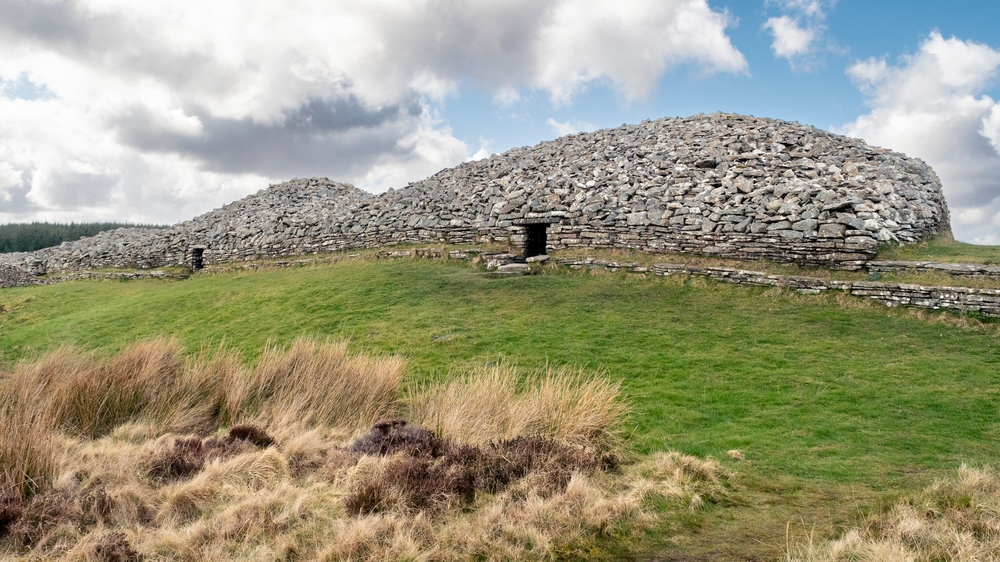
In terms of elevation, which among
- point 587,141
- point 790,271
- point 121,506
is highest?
point 587,141

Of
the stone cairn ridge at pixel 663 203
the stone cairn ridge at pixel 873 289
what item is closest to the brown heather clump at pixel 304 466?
the stone cairn ridge at pixel 873 289

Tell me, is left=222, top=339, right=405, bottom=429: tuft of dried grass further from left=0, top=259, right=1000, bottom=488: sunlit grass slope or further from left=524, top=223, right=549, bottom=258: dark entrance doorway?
left=524, top=223, right=549, bottom=258: dark entrance doorway

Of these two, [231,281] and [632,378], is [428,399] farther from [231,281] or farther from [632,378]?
[231,281]

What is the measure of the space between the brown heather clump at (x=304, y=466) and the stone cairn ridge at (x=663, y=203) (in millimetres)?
11366

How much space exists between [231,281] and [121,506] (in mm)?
19553

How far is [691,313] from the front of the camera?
46.8 ft

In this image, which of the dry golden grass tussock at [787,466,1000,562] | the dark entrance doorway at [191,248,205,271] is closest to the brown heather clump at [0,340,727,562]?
the dry golden grass tussock at [787,466,1000,562]

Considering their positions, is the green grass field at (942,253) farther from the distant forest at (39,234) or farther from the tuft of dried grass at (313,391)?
the distant forest at (39,234)

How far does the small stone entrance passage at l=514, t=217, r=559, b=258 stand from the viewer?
70.3 ft

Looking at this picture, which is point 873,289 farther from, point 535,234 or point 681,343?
point 535,234

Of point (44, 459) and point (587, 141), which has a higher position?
point (587, 141)

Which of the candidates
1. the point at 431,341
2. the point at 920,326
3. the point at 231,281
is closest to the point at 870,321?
the point at 920,326

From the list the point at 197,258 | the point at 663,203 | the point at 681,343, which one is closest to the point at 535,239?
the point at 663,203

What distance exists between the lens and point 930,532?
495 cm
